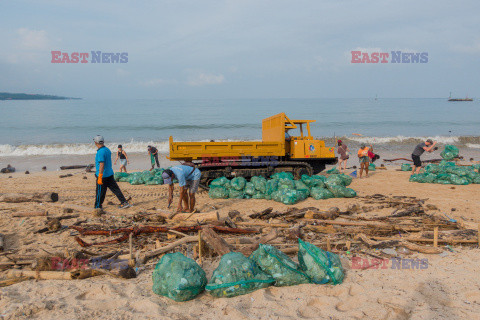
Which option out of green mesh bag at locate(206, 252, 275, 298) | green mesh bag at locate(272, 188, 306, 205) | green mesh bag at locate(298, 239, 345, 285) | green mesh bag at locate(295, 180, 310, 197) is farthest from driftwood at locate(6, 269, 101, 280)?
green mesh bag at locate(295, 180, 310, 197)

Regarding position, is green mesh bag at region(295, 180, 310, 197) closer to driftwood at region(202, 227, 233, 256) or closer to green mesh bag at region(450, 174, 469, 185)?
driftwood at region(202, 227, 233, 256)

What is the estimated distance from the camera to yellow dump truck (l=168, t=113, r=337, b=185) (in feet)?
32.3

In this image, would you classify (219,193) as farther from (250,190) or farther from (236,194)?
(250,190)

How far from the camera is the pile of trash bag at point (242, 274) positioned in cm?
329

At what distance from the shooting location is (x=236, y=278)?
11.0ft

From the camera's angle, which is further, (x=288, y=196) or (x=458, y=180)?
(x=458, y=180)

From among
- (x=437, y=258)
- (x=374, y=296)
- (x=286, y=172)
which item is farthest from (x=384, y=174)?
(x=374, y=296)

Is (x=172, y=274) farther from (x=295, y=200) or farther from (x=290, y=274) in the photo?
(x=295, y=200)

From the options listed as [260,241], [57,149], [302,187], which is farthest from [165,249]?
[57,149]

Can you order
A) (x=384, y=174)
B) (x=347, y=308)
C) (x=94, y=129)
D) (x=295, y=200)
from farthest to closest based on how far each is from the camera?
(x=94, y=129) → (x=384, y=174) → (x=295, y=200) → (x=347, y=308)

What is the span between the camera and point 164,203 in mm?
8234

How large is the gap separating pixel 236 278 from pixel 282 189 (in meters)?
5.12

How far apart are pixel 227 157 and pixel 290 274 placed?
6824 millimetres

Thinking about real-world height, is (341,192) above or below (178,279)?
above
